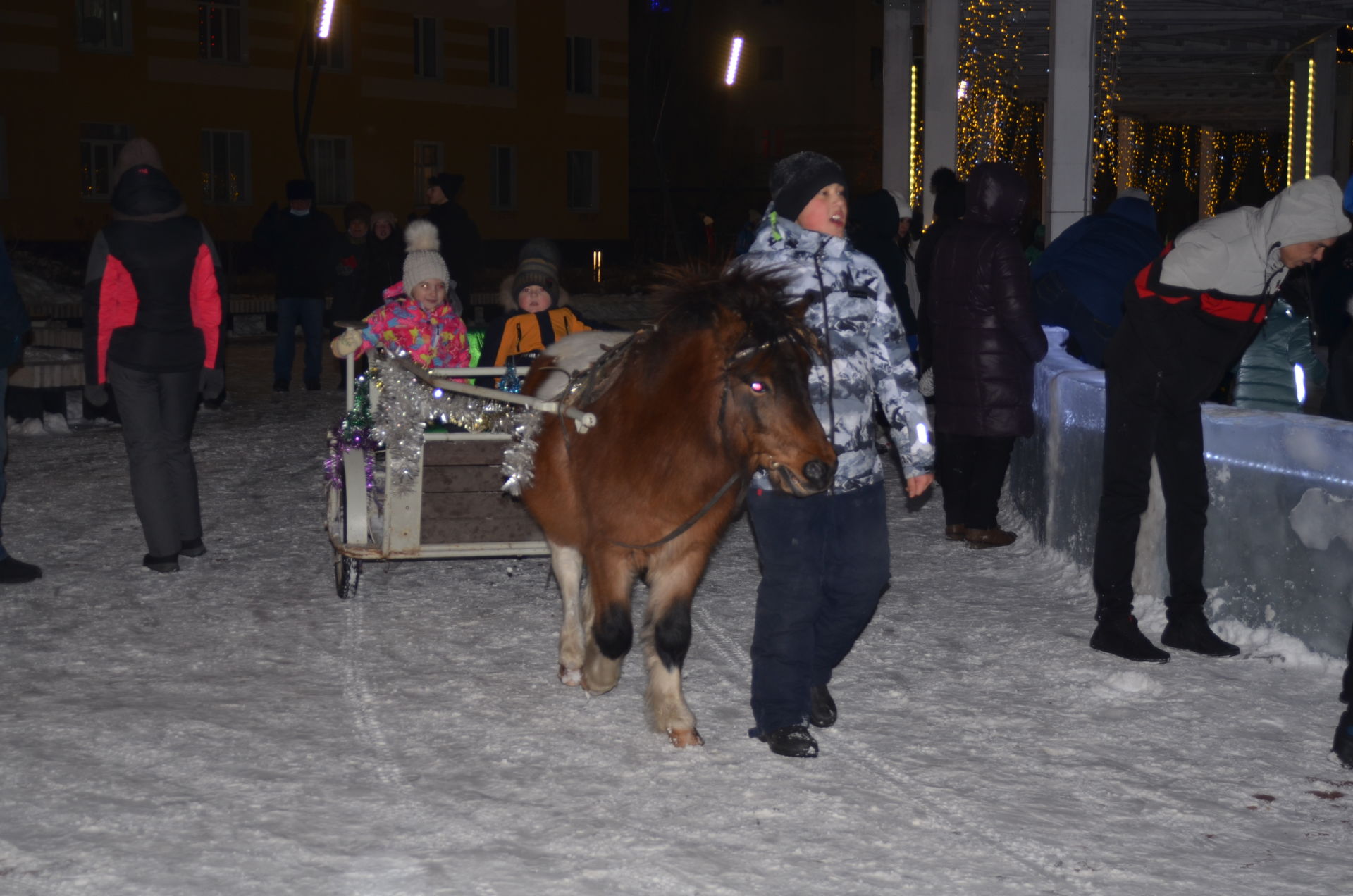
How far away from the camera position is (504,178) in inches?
1475

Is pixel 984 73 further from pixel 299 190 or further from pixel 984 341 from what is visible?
pixel 984 341

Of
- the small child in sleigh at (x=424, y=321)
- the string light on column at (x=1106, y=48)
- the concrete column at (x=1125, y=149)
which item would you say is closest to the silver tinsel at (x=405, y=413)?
the small child in sleigh at (x=424, y=321)

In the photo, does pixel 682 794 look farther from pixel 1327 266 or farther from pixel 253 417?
pixel 253 417

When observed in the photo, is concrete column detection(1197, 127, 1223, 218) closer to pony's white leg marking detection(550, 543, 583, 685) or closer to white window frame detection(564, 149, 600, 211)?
white window frame detection(564, 149, 600, 211)

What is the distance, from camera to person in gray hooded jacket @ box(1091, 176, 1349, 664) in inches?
233

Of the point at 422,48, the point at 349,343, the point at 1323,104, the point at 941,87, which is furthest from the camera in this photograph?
the point at 422,48

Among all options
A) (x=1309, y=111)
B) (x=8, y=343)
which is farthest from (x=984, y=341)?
(x=1309, y=111)

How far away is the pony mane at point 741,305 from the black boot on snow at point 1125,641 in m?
2.48

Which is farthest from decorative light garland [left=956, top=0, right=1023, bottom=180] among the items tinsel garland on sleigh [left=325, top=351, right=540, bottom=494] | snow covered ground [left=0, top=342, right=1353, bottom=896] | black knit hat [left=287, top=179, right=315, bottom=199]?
snow covered ground [left=0, top=342, right=1353, bottom=896]

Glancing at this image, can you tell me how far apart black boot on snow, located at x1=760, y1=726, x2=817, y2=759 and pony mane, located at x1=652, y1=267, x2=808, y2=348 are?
1.35 m

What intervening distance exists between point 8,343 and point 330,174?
27.5 m

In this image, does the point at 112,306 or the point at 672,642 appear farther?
the point at 112,306

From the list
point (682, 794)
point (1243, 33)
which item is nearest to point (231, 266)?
point (1243, 33)

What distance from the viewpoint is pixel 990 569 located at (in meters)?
8.01
